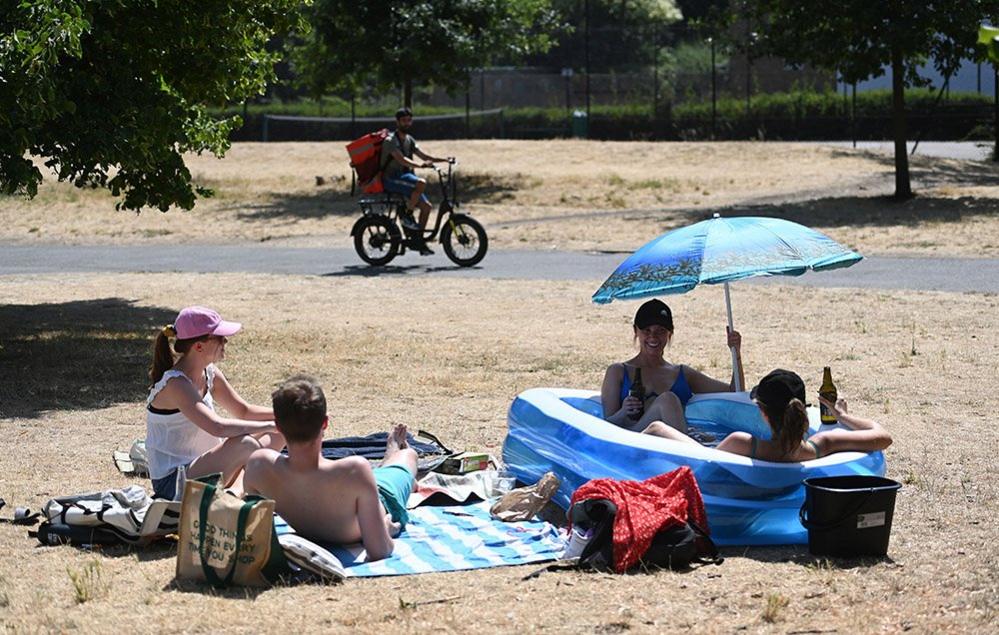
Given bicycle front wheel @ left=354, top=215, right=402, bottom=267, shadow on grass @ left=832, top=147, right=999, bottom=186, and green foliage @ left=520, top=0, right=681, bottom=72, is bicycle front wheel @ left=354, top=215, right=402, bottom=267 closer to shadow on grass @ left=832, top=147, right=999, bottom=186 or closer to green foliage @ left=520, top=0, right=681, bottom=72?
shadow on grass @ left=832, top=147, right=999, bottom=186

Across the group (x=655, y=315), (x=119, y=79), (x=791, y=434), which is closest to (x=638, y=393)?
(x=655, y=315)

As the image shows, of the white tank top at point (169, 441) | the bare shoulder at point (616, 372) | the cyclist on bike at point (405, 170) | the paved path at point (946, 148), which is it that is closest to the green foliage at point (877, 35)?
the cyclist on bike at point (405, 170)

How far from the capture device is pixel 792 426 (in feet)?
21.2

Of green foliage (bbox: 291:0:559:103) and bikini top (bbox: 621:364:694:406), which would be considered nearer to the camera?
bikini top (bbox: 621:364:694:406)

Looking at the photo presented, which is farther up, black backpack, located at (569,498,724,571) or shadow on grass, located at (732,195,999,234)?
shadow on grass, located at (732,195,999,234)

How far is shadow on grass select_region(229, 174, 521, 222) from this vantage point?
26625 millimetres

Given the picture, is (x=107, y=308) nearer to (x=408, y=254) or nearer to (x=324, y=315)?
(x=324, y=315)

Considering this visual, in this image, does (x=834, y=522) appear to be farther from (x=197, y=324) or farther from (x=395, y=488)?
(x=197, y=324)

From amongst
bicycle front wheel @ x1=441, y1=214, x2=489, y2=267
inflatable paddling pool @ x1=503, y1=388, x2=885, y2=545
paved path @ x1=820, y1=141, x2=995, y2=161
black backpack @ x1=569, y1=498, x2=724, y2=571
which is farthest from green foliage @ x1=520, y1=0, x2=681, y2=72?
black backpack @ x1=569, y1=498, x2=724, y2=571

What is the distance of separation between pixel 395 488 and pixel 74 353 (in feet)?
21.6

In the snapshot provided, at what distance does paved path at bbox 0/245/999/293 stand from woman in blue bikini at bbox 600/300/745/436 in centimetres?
872

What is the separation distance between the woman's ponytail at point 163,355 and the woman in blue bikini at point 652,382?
2272 millimetres

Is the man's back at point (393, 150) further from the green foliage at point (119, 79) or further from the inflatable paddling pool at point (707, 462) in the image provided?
the inflatable paddling pool at point (707, 462)

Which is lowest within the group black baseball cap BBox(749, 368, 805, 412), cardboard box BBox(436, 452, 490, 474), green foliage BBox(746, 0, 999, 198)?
cardboard box BBox(436, 452, 490, 474)
